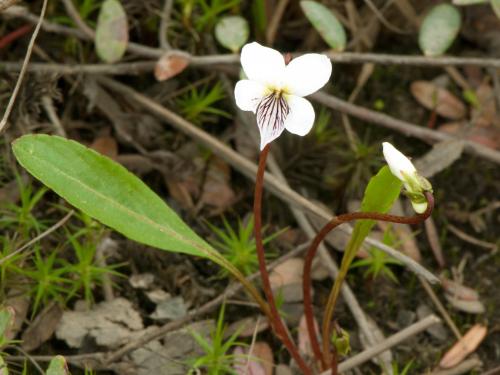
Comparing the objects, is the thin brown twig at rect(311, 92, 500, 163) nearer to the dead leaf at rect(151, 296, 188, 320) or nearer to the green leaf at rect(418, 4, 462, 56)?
the green leaf at rect(418, 4, 462, 56)

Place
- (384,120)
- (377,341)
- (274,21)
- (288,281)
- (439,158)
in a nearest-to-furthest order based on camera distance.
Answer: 1. (377,341)
2. (288,281)
3. (439,158)
4. (384,120)
5. (274,21)

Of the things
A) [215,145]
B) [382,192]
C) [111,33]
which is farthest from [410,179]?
[111,33]

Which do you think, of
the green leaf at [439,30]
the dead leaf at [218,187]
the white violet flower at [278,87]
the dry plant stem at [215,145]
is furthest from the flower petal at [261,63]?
the green leaf at [439,30]

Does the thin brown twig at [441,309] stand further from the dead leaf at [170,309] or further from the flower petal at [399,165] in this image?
the flower petal at [399,165]

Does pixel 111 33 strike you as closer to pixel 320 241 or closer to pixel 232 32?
pixel 232 32

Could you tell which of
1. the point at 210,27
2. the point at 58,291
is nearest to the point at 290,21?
the point at 210,27

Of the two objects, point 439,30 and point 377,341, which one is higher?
point 439,30
